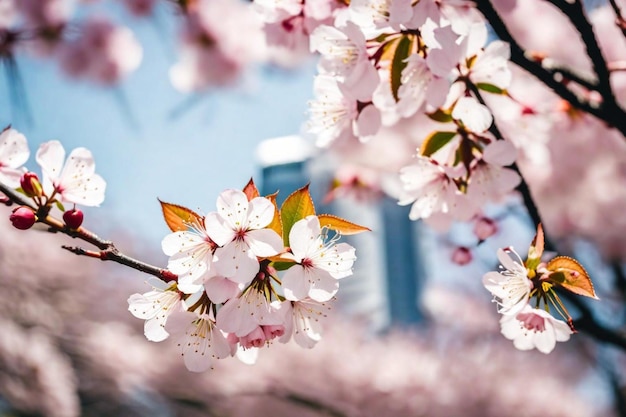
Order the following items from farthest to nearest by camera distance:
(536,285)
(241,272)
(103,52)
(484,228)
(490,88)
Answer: (103,52), (484,228), (490,88), (536,285), (241,272)

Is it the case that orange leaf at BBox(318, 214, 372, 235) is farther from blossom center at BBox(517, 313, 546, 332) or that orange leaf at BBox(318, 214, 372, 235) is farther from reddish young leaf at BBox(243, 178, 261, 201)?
blossom center at BBox(517, 313, 546, 332)

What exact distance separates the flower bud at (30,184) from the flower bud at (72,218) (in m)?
0.07

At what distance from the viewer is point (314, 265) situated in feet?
1.70

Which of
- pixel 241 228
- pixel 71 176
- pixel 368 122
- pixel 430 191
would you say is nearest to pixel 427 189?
pixel 430 191

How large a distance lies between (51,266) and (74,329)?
1.51 feet

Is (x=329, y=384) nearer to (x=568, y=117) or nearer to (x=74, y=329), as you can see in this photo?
(x=74, y=329)

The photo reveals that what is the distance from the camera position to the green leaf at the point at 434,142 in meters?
0.69

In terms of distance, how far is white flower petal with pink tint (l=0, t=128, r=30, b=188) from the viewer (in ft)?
1.98

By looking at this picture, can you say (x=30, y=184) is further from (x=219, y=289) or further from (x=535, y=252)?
(x=535, y=252)

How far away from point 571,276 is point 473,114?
0.70 feet

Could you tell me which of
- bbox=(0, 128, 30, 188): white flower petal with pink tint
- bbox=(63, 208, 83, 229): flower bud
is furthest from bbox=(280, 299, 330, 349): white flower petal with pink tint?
bbox=(0, 128, 30, 188): white flower petal with pink tint

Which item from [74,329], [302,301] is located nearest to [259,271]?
[302,301]

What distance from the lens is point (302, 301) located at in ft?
1.83

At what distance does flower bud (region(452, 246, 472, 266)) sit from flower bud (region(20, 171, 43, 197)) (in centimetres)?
63
